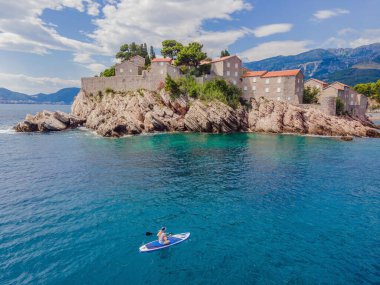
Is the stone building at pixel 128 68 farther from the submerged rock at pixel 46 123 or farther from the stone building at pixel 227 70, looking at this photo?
the submerged rock at pixel 46 123

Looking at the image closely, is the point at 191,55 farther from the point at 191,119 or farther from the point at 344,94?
the point at 344,94

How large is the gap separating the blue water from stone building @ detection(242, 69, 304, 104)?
3654 centimetres

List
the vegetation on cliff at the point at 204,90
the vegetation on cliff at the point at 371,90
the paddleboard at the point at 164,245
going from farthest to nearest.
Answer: the vegetation on cliff at the point at 371,90 → the vegetation on cliff at the point at 204,90 → the paddleboard at the point at 164,245

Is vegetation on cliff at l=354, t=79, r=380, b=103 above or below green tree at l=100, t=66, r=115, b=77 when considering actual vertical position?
below

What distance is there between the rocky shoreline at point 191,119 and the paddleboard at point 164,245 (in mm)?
51594

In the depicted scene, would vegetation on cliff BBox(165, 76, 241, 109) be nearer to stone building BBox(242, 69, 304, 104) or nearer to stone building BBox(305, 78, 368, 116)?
stone building BBox(242, 69, 304, 104)

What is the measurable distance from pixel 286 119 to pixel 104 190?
61676 mm

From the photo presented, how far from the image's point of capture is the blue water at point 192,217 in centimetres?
1738

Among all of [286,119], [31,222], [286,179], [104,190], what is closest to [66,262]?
[31,222]

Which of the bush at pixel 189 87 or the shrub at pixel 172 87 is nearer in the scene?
the shrub at pixel 172 87

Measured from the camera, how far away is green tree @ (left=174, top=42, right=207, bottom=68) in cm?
8450

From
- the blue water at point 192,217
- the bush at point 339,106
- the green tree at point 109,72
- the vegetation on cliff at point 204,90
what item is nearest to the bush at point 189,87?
the vegetation on cliff at point 204,90

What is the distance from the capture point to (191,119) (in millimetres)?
76938

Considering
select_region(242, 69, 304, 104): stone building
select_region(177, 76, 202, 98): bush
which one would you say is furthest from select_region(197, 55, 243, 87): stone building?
select_region(242, 69, 304, 104): stone building
